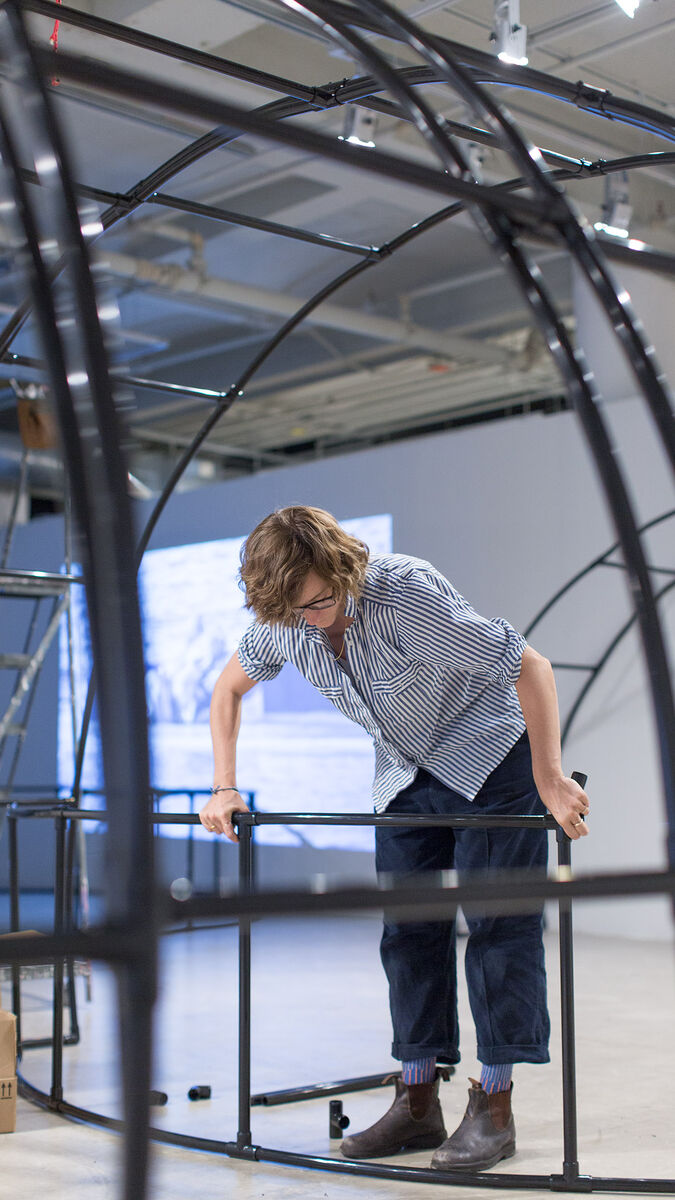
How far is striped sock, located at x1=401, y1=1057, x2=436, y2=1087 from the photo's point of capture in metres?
2.67

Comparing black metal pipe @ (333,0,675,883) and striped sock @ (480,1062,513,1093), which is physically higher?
black metal pipe @ (333,0,675,883)

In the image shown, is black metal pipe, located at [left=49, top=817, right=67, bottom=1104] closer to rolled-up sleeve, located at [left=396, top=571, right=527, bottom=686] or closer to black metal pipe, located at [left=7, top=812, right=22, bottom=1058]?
black metal pipe, located at [left=7, top=812, right=22, bottom=1058]

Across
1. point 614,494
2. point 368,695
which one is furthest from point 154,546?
point 614,494

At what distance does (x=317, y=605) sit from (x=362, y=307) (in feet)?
18.6

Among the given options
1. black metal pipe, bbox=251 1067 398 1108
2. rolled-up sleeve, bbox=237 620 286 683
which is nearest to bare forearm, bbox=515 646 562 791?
rolled-up sleeve, bbox=237 620 286 683

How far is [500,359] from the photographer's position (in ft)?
25.3

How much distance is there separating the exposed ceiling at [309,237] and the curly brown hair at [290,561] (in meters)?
0.66

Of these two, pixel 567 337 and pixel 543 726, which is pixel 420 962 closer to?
pixel 543 726

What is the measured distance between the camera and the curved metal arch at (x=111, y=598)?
0.91 metres

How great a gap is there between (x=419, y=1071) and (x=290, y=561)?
1.17 m

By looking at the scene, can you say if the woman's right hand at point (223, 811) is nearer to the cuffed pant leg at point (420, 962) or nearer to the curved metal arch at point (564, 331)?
the cuffed pant leg at point (420, 962)

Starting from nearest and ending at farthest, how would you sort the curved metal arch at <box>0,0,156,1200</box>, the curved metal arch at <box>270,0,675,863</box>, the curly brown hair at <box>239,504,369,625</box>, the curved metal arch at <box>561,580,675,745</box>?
the curved metal arch at <box>0,0,156,1200</box> < the curved metal arch at <box>270,0,675,863</box> < the curly brown hair at <box>239,504,369,625</box> < the curved metal arch at <box>561,580,675,745</box>

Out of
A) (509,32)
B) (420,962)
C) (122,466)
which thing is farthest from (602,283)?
(509,32)

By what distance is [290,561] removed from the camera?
225cm
